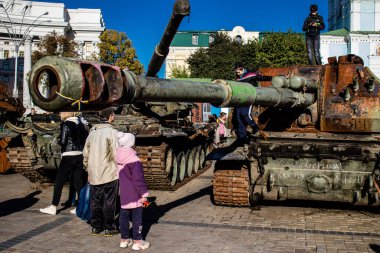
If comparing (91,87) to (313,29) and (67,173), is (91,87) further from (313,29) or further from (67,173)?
(313,29)

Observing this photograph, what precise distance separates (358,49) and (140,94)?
186 feet

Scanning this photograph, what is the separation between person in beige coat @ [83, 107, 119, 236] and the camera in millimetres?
6586

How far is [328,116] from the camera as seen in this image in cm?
780

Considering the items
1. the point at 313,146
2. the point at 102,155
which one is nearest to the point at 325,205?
the point at 313,146

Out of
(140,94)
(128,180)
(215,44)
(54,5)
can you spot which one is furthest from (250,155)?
(54,5)

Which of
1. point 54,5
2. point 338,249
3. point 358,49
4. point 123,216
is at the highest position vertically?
point 54,5

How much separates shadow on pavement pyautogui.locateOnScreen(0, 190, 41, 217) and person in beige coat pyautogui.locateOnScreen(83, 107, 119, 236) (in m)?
2.18

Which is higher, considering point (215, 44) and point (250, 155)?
point (215, 44)

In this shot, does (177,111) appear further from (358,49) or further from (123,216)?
(358,49)

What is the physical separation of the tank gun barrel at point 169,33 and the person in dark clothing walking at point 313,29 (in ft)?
17.5

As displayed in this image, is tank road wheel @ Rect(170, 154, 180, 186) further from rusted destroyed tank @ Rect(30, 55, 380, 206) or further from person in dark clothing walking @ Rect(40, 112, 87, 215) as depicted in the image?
person in dark clothing walking @ Rect(40, 112, 87, 215)

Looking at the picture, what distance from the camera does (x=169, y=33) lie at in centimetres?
599

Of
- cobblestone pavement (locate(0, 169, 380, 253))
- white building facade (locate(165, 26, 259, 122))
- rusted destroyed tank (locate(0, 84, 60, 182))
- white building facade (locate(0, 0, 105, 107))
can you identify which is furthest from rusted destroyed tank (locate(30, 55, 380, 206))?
white building facade (locate(165, 26, 259, 122))

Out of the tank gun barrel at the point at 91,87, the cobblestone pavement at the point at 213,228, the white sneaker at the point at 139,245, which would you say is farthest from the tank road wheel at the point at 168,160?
the tank gun barrel at the point at 91,87
